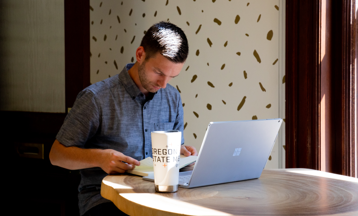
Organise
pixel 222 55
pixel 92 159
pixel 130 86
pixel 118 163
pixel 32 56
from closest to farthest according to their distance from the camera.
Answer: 1. pixel 118 163
2. pixel 92 159
3. pixel 130 86
4. pixel 222 55
5. pixel 32 56

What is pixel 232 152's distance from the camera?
1.03 m

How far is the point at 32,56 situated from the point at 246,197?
190cm

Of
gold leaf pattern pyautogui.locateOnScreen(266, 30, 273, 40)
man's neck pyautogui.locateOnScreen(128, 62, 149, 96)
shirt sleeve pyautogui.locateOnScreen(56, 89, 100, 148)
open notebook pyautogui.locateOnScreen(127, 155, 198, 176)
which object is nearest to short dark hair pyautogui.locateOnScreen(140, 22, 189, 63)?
man's neck pyautogui.locateOnScreen(128, 62, 149, 96)

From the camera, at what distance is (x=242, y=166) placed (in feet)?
3.59

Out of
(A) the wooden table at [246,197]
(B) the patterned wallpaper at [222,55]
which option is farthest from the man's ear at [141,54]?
(B) the patterned wallpaper at [222,55]

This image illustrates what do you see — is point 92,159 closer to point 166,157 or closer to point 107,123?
point 107,123

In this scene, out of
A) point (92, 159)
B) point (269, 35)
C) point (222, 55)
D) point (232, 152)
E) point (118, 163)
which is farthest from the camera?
point (222, 55)

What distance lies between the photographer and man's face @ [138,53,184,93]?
1.41m

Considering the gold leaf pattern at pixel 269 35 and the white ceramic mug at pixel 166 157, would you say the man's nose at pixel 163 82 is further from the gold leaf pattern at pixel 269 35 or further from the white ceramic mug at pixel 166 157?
the gold leaf pattern at pixel 269 35

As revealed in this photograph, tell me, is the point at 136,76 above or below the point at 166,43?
below

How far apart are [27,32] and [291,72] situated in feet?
5.53

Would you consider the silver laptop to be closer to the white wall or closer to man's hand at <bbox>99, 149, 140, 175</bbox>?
man's hand at <bbox>99, 149, 140, 175</bbox>

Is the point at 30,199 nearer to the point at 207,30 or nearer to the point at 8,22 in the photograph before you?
the point at 8,22

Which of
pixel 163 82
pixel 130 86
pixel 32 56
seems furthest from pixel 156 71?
pixel 32 56
